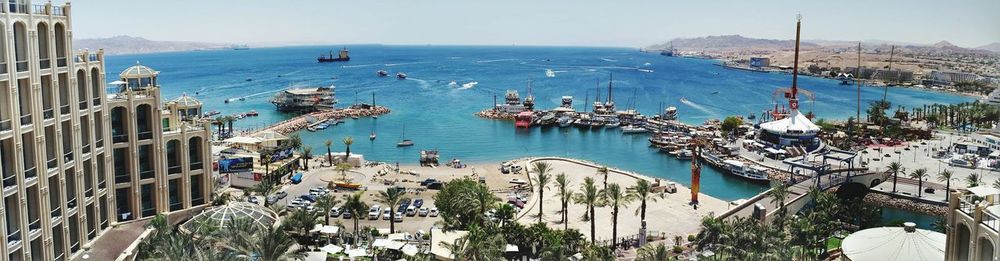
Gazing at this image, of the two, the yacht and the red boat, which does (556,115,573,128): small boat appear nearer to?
the red boat

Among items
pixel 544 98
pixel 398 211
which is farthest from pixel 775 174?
pixel 544 98

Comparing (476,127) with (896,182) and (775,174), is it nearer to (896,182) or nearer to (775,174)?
(775,174)

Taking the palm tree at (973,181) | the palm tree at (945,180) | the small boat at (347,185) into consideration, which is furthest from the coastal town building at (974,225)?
the small boat at (347,185)

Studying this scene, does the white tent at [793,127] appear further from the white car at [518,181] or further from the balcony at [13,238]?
the balcony at [13,238]

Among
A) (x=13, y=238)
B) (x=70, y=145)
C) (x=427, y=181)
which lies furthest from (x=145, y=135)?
(x=427, y=181)

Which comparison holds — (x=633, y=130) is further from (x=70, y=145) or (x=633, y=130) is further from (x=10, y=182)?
(x=10, y=182)

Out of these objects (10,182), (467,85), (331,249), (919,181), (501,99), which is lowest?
(501,99)

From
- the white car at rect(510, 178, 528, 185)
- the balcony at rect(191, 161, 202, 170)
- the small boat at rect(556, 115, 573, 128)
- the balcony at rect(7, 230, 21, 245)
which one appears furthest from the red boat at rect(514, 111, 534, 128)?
the balcony at rect(7, 230, 21, 245)
